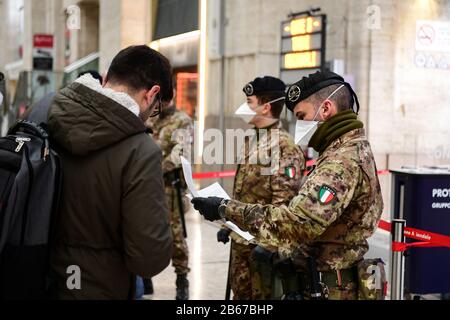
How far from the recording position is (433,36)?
7.61 metres

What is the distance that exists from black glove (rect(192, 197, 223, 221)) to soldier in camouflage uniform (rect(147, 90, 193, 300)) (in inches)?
111

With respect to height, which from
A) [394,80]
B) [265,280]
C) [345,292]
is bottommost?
[265,280]

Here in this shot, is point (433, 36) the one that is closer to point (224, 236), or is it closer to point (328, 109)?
point (224, 236)

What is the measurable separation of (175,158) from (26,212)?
3.76 meters

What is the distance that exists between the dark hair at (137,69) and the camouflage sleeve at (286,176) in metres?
2.00

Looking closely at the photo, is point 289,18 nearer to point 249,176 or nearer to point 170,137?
point 170,137

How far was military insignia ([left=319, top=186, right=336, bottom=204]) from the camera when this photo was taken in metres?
2.66

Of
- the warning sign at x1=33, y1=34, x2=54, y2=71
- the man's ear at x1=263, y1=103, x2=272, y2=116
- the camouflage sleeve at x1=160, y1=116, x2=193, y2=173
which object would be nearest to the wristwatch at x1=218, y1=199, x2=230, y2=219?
the man's ear at x1=263, y1=103, x2=272, y2=116

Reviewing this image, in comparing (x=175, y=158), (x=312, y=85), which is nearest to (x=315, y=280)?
(x=312, y=85)

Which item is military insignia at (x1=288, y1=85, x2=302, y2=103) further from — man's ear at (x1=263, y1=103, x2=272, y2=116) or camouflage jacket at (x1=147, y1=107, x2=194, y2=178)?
camouflage jacket at (x1=147, y1=107, x2=194, y2=178)

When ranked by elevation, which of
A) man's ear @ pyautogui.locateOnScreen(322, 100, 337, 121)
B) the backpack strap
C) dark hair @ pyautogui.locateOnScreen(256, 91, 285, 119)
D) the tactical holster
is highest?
dark hair @ pyautogui.locateOnScreen(256, 91, 285, 119)

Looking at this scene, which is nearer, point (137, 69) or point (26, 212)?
point (26, 212)

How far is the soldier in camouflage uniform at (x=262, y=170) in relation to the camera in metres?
4.23

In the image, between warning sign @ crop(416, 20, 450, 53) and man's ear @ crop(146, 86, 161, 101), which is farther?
warning sign @ crop(416, 20, 450, 53)
